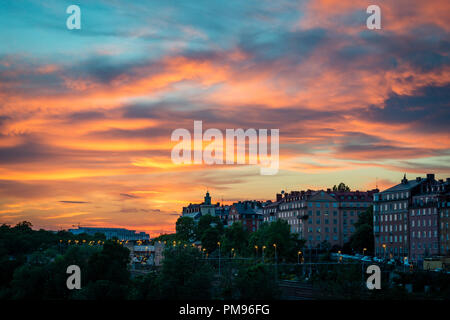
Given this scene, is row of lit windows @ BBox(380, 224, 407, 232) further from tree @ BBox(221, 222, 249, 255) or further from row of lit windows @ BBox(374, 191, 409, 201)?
tree @ BBox(221, 222, 249, 255)

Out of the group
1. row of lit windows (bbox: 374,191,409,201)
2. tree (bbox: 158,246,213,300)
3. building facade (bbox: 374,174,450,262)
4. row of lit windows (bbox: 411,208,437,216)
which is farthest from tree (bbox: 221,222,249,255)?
tree (bbox: 158,246,213,300)

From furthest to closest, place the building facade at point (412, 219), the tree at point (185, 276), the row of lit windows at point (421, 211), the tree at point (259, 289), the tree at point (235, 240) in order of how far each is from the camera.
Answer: the tree at point (235, 240) < the row of lit windows at point (421, 211) < the building facade at point (412, 219) < the tree at point (185, 276) < the tree at point (259, 289)

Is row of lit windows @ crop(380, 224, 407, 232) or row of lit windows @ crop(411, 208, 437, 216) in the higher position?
row of lit windows @ crop(411, 208, 437, 216)

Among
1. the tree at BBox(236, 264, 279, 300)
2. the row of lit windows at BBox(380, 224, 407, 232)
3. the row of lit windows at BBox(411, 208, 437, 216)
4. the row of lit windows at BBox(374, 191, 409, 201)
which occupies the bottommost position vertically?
the tree at BBox(236, 264, 279, 300)

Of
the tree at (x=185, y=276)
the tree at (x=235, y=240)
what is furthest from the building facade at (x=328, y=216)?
the tree at (x=185, y=276)

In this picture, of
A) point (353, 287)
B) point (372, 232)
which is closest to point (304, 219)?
point (372, 232)

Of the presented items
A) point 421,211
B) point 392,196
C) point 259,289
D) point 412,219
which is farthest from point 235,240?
point 259,289

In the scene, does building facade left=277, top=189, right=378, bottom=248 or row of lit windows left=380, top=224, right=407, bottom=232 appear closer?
row of lit windows left=380, top=224, right=407, bottom=232

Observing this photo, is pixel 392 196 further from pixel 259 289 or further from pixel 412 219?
pixel 259 289

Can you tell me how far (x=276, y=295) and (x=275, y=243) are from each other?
8465cm

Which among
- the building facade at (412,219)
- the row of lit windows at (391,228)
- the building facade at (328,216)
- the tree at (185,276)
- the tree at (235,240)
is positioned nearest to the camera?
the tree at (185,276)

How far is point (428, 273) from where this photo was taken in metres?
98.0

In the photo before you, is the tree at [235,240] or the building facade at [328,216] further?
the building facade at [328,216]

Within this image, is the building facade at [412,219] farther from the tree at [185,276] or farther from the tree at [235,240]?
the tree at [185,276]
